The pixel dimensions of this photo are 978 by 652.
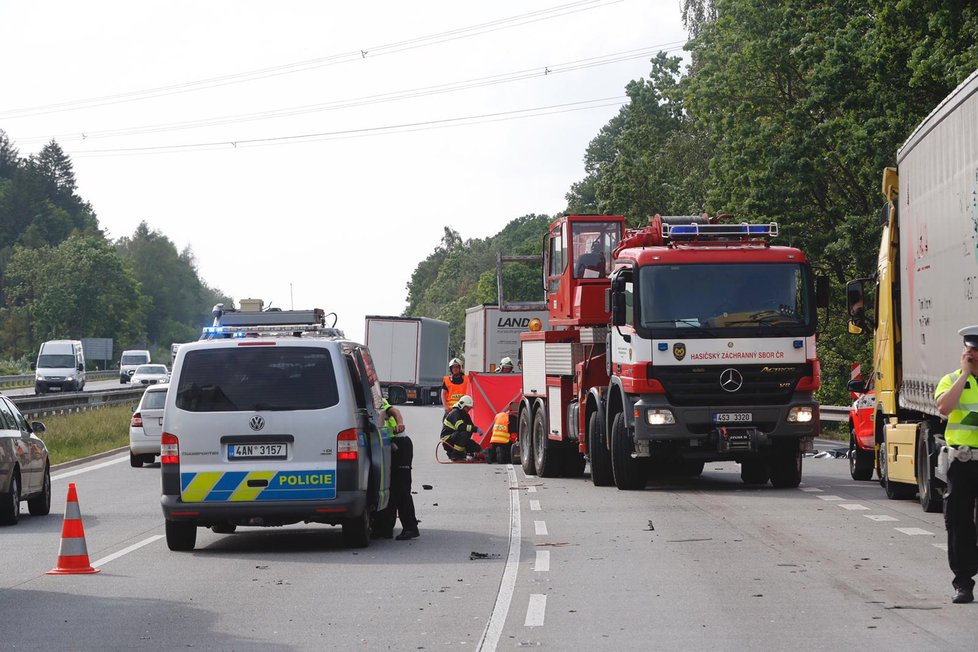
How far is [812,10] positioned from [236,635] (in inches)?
1324

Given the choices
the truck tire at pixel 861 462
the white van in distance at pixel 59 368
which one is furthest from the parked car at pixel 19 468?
the white van in distance at pixel 59 368

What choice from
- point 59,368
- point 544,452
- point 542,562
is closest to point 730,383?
point 544,452

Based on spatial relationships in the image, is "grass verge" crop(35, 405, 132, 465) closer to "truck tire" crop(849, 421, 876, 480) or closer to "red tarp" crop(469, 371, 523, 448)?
"red tarp" crop(469, 371, 523, 448)

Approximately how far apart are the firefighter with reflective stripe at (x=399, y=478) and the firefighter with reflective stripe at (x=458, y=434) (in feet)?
38.9

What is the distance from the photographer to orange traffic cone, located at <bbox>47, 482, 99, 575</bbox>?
12.3 metres

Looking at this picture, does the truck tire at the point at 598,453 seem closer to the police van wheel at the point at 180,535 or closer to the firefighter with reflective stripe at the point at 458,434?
the firefighter with reflective stripe at the point at 458,434

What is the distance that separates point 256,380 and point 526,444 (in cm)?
1235

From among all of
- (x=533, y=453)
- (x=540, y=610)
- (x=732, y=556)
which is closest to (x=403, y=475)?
(x=732, y=556)

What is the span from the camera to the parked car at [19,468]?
16.9 m

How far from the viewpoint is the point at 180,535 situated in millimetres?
14039

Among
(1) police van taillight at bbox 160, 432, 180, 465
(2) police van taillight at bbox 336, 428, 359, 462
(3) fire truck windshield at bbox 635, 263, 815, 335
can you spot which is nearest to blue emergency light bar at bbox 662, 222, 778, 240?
(3) fire truck windshield at bbox 635, 263, 815, 335

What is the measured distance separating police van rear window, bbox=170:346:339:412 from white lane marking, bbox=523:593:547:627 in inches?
148

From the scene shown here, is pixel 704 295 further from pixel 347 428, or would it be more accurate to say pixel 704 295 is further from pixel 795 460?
pixel 347 428

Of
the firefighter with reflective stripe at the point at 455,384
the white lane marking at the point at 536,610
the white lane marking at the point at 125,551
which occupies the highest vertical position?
the firefighter with reflective stripe at the point at 455,384
